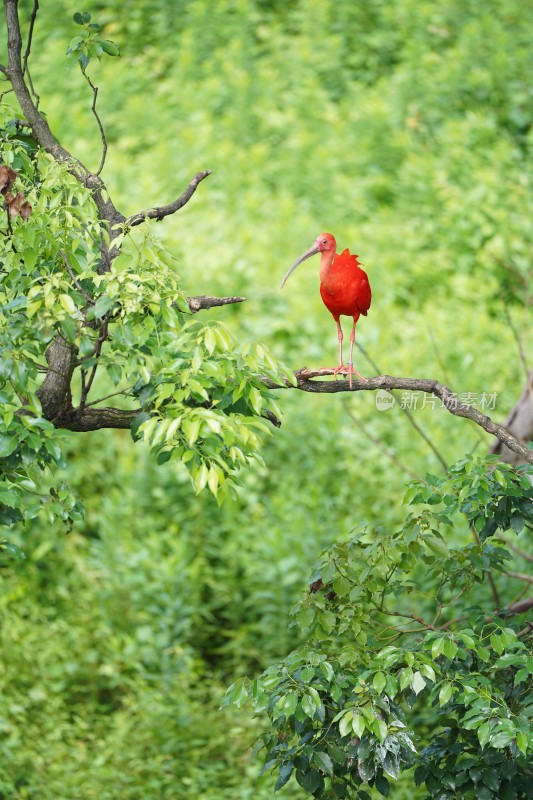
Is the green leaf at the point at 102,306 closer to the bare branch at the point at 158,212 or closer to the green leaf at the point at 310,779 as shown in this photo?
the bare branch at the point at 158,212

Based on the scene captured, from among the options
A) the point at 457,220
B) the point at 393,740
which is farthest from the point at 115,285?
the point at 457,220

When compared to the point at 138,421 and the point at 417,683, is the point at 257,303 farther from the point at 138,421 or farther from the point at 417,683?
the point at 417,683

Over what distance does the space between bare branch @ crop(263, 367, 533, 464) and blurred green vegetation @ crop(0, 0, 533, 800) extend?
1387mm

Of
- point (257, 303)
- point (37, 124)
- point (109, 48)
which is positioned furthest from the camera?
point (257, 303)

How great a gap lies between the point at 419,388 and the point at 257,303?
4577mm

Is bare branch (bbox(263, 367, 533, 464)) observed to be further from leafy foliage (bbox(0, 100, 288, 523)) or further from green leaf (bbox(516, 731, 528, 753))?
green leaf (bbox(516, 731, 528, 753))

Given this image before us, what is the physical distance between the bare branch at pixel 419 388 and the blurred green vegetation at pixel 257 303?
1.39 m

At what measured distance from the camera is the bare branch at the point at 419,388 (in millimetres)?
2502

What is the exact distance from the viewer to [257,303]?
23.2 ft

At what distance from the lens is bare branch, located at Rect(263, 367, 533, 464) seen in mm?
2502

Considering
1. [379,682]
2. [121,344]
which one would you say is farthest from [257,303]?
[379,682]

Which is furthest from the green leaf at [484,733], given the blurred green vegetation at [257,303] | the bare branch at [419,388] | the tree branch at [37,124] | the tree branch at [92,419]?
the blurred green vegetation at [257,303]

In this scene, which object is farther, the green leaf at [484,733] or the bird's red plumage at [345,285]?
the bird's red plumage at [345,285]

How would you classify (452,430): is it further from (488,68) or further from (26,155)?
(488,68)
